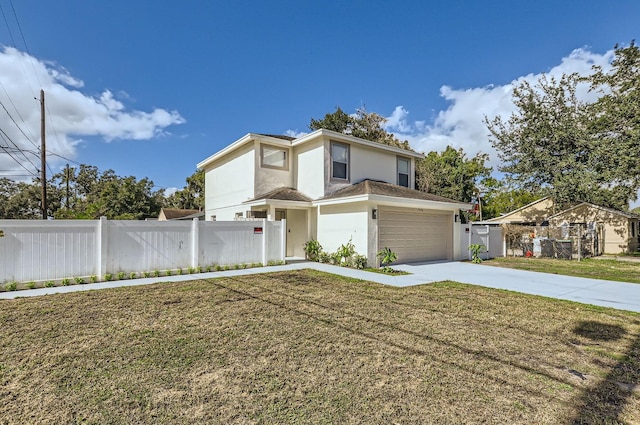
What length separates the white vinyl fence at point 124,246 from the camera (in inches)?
291

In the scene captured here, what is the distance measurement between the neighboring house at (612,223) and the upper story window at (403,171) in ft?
42.8

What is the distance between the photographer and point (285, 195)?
13.2m

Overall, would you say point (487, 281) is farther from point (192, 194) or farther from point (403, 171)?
point (192, 194)

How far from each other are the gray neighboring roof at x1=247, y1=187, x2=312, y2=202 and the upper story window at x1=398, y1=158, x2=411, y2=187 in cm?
542

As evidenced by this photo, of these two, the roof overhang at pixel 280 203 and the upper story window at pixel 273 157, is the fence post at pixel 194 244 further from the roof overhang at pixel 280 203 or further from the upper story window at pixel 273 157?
the upper story window at pixel 273 157

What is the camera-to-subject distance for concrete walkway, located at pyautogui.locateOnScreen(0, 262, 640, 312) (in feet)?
23.2

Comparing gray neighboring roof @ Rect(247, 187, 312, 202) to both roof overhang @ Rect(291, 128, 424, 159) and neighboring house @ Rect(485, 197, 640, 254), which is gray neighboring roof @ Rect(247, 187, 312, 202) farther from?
neighboring house @ Rect(485, 197, 640, 254)

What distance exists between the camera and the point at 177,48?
1373 centimetres

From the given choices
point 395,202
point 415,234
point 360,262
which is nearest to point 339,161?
point 395,202

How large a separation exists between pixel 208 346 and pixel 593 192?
24334 mm

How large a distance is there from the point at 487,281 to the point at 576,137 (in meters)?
17.4

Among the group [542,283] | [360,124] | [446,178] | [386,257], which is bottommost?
[542,283]

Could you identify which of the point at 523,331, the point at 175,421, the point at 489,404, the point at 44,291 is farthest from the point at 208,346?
the point at 44,291

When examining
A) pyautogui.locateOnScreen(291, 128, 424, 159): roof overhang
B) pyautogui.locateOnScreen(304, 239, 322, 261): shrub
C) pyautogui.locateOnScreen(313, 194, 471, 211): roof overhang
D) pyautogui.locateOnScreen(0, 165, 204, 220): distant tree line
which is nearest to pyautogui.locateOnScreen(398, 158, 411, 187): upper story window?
pyautogui.locateOnScreen(291, 128, 424, 159): roof overhang
